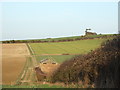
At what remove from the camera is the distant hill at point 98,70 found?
8.50 metres

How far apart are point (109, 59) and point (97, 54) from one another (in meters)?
1.51

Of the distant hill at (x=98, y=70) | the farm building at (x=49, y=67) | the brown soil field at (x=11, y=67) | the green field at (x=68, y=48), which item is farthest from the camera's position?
the green field at (x=68, y=48)

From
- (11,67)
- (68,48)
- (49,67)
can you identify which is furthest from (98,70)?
(68,48)

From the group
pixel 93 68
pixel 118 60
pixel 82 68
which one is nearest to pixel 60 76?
pixel 82 68

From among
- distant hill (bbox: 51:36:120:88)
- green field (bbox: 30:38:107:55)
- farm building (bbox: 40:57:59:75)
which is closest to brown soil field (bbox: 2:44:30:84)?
farm building (bbox: 40:57:59:75)

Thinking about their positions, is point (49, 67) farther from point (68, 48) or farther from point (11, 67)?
point (68, 48)

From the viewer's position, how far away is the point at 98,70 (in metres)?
9.53

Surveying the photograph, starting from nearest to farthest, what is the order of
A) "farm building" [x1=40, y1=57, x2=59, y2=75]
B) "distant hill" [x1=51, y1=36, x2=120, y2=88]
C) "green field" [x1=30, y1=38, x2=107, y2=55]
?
1. "distant hill" [x1=51, y1=36, x2=120, y2=88]
2. "farm building" [x1=40, y1=57, x2=59, y2=75]
3. "green field" [x1=30, y1=38, x2=107, y2=55]

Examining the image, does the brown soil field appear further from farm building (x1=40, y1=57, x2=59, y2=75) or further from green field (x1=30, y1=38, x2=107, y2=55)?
green field (x1=30, y1=38, x2=107, y2=55)

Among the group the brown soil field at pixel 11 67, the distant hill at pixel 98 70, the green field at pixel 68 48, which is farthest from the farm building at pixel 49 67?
the green field at pixel 68 48

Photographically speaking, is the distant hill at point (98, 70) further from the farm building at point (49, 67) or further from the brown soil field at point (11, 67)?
the brown soil field at point (11, 67)

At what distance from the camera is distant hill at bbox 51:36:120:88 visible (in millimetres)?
8500

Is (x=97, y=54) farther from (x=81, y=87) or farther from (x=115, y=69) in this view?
(x=81, y=87)

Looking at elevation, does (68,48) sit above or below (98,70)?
below
